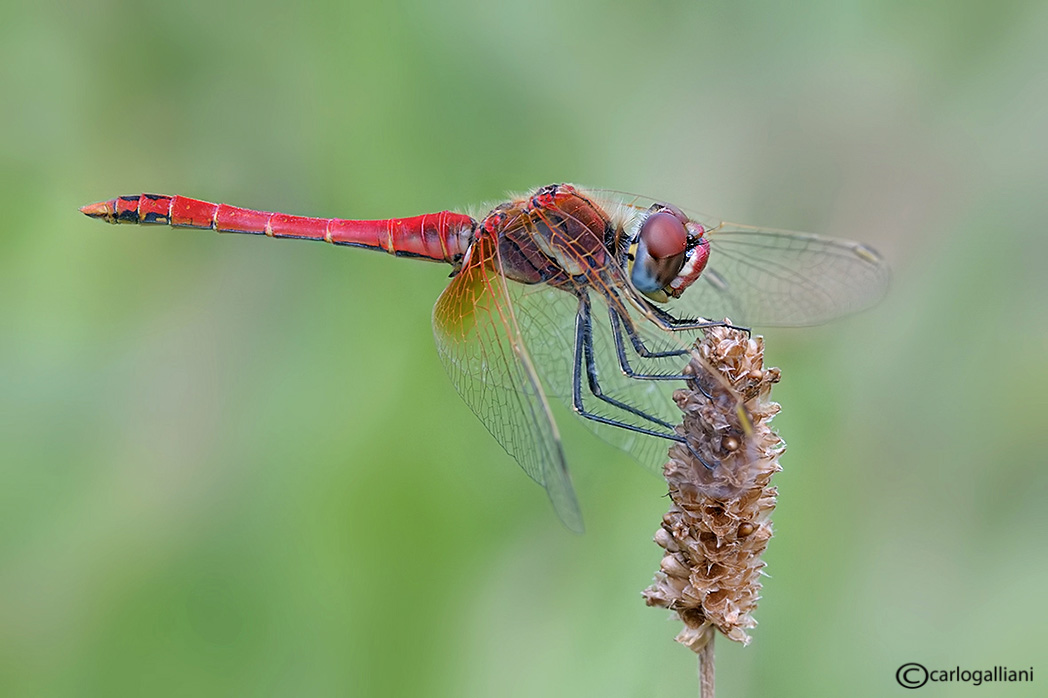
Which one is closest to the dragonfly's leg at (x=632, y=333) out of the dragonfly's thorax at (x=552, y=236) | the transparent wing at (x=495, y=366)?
the dragonfly's thorax at (x=552, y=236)

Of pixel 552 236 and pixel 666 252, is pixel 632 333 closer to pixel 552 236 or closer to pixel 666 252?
pixel 666 252

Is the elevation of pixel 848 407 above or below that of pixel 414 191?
below

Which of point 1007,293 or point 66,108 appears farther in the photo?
point 66,108

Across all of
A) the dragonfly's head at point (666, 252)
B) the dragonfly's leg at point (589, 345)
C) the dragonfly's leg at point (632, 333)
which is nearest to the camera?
the dragonfly's leg at point (632, 333)

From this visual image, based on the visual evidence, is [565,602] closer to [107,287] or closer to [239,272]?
[239,272]

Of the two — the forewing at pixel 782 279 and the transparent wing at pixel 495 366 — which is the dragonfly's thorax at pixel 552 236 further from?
the forewing at pixel 782 279

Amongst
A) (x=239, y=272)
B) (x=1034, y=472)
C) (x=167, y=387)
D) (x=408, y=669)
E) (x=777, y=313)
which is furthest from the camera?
(x=239, y=272)

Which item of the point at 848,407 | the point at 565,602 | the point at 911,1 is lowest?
the point at 565,602

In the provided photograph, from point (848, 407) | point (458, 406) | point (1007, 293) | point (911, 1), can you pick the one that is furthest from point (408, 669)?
point (911, 1)
